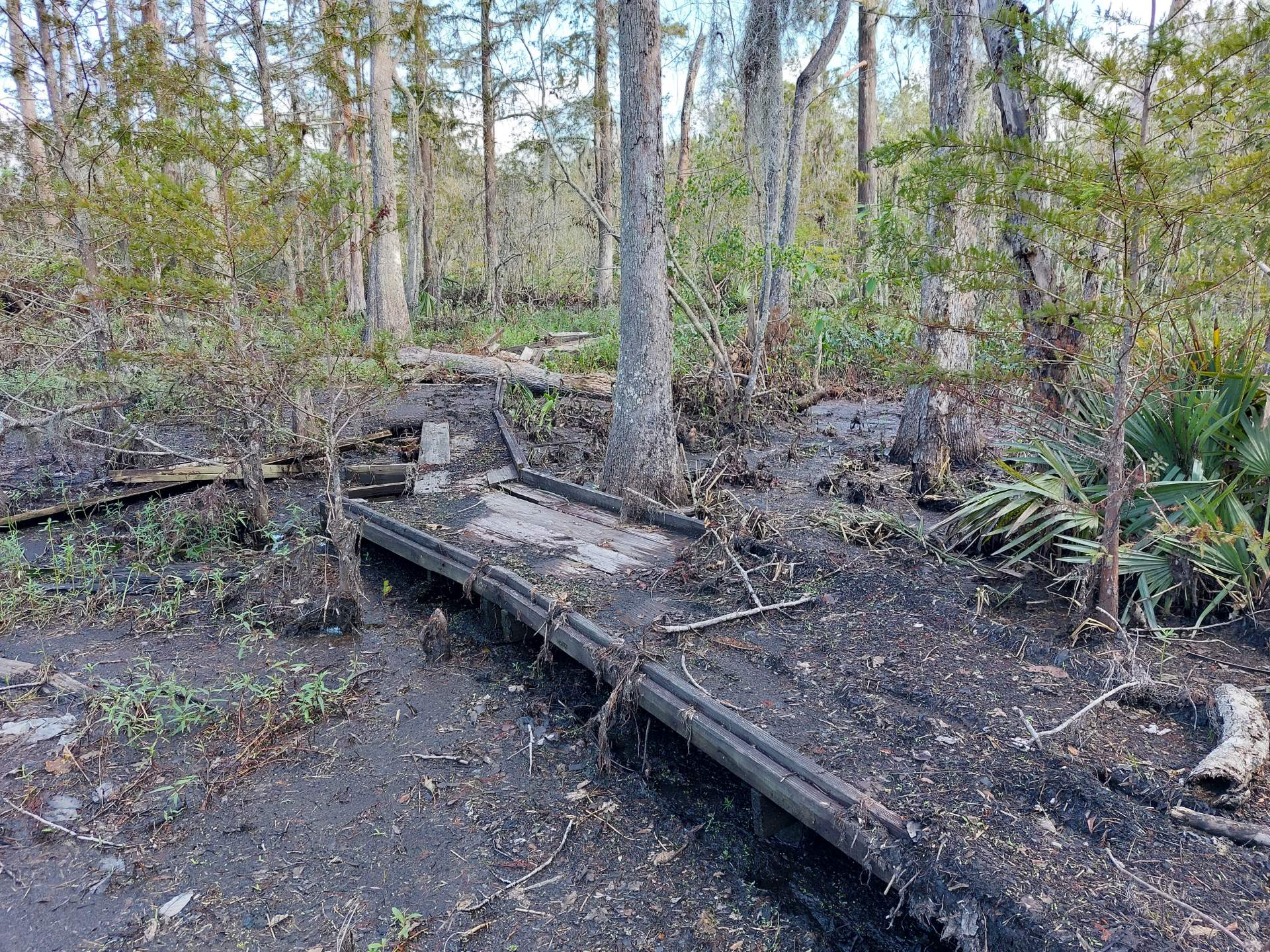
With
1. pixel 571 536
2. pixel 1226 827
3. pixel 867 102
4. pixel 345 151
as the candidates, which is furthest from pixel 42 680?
pixel 345 151

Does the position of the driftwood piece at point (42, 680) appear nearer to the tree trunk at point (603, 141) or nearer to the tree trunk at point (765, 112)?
the tree trunk at point (765, 112)

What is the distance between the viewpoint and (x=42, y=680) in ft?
15.5

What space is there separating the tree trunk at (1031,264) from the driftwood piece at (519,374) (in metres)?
7.09

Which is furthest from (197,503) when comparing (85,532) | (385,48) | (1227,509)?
(385,48)

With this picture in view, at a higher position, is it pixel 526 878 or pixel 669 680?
pixel 669 680

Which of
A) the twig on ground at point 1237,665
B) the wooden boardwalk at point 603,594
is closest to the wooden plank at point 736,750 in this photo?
the wooden boardwalk at point 603,594

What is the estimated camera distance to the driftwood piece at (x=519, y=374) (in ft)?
38.9

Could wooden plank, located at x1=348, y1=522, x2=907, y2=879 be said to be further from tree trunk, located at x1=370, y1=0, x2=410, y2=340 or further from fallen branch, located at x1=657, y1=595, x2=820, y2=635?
tree trunk, located at x1=370, y1=0, x2=410, y2=340

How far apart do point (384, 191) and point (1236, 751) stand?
15.4 meters

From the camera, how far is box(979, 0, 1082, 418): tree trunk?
412 cm

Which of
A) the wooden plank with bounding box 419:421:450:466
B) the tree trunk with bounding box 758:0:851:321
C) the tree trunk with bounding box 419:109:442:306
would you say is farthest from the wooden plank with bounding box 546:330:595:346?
the tree trunk with bounding box 758:0:851:321

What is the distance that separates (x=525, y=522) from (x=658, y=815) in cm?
315

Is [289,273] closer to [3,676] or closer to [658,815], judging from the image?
[3,676]

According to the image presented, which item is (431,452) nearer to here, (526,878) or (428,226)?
(526,878)
